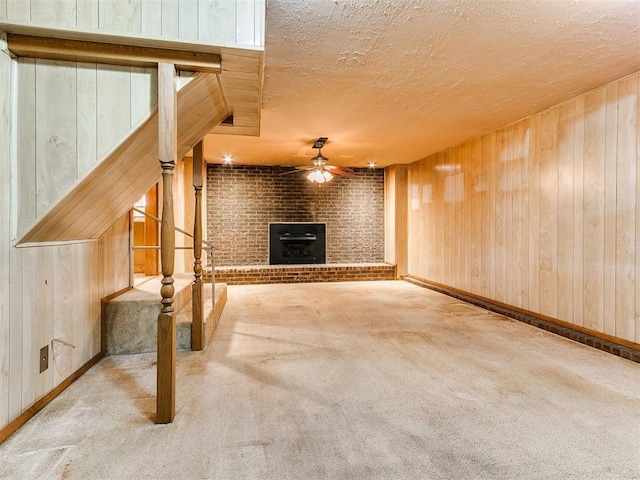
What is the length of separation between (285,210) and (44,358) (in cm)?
533

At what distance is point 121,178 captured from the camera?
2.32 meters

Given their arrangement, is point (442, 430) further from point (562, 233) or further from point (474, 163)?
point (474, 163)

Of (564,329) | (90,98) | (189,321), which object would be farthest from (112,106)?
(564,329)

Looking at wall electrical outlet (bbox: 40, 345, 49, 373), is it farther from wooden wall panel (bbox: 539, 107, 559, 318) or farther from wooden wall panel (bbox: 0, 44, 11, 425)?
wooden wall panel (bbox: 539, 107, 559, 318)

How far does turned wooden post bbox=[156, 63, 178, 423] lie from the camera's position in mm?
1853

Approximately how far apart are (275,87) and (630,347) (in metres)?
3.85

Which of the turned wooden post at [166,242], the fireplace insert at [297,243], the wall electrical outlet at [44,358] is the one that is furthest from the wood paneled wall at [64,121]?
the fireplace insert at [297,243]

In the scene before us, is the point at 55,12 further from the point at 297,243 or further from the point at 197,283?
the point at 297,243

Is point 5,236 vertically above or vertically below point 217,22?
below

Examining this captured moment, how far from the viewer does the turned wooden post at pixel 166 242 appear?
1.85 m

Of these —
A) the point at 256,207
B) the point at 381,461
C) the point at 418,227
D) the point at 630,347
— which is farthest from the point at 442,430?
the point at 256,207

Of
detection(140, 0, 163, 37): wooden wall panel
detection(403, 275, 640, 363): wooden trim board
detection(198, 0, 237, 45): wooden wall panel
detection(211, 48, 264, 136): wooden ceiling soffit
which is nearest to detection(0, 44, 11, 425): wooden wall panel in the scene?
detection(140, 0, 163, 37): wooden wall panel

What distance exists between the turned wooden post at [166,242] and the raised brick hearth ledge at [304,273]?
4.52m

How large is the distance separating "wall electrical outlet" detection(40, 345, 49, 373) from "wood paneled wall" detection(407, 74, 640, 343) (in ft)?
14.5
